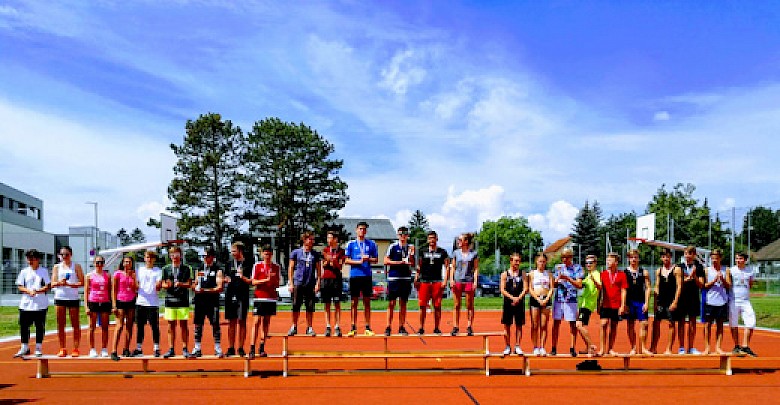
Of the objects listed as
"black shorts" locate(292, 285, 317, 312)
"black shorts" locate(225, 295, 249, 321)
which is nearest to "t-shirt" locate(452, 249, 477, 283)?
"black shorts" locate(292, 285, 317, 312)

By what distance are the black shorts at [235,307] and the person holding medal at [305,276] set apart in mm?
860

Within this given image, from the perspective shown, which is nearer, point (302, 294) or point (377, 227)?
point (302, 294)

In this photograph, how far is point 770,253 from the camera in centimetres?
7250

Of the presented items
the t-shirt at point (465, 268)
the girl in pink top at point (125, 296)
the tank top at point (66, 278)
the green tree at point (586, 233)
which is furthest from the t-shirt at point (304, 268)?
the green tree at point (586, 233)

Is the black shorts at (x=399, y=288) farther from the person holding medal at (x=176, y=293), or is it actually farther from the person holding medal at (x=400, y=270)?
the person holding medal at (x=176, y=293)

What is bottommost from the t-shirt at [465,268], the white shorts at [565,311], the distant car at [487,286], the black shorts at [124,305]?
the distant car at [487,286]

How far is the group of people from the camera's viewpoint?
11234 millimetres

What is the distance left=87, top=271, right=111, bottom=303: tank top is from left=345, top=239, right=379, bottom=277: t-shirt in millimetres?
4259

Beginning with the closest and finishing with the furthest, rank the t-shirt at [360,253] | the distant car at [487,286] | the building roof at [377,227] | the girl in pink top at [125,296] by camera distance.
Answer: the girl in pink top at [125,296], the t-shirt at [360,253], the distant car at [487,286], the building roof at [377,227]

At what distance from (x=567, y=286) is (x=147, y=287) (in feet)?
23.3

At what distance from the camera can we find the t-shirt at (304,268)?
11586 millimetres

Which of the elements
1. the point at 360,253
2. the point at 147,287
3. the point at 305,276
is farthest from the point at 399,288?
the point at 147,287

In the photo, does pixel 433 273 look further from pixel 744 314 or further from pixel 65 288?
pixel 65 288

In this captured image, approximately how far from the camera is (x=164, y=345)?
16.1m
